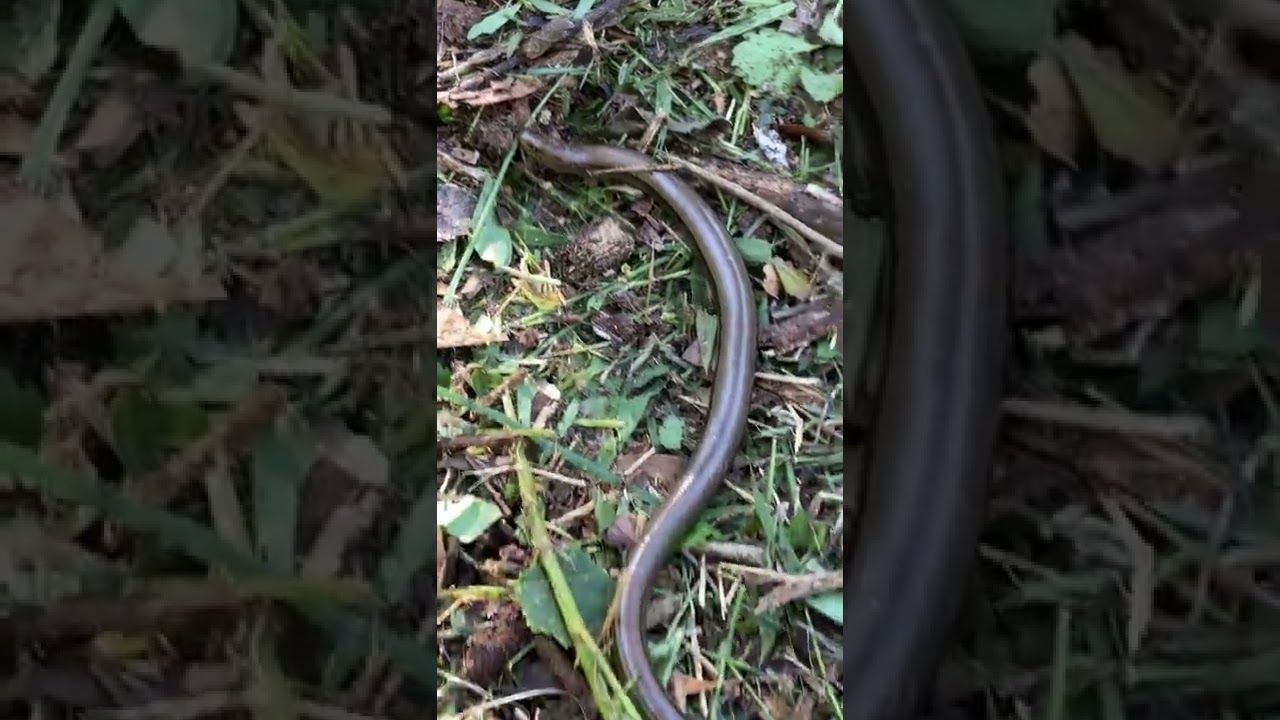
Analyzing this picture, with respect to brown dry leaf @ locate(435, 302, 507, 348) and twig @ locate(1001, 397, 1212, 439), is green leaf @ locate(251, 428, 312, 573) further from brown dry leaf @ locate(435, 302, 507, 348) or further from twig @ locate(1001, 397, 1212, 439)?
twig @ locate(1001, 397, 1212, 439)

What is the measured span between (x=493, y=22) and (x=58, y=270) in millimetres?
415

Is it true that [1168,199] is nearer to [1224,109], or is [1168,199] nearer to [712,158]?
[1224,109]

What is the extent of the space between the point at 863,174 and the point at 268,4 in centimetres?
34

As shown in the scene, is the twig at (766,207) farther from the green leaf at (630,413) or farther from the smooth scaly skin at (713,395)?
the green leaf at (630,413)

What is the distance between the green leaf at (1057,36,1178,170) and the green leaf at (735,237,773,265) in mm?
464

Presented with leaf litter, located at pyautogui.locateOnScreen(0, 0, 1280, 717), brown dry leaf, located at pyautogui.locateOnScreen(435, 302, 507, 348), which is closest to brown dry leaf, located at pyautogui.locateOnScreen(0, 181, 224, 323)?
leaf litter, located at pyautogui.locateOnScreen(0, 0, 1280, 717)

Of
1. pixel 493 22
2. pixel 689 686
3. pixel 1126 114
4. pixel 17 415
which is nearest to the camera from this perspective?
pixel 1126 114

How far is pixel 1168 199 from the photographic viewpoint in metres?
0.44

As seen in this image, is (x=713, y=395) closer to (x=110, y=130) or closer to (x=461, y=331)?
(x=461, y=331)

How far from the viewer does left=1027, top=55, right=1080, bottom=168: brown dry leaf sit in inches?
17.8

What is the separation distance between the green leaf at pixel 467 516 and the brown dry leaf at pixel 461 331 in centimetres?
11

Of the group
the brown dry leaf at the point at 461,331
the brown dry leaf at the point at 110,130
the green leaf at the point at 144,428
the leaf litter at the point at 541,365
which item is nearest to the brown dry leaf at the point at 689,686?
the leaf litter at the point at 541,365

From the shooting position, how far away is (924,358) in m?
0.49

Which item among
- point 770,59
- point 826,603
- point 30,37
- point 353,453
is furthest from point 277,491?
point 770,59
